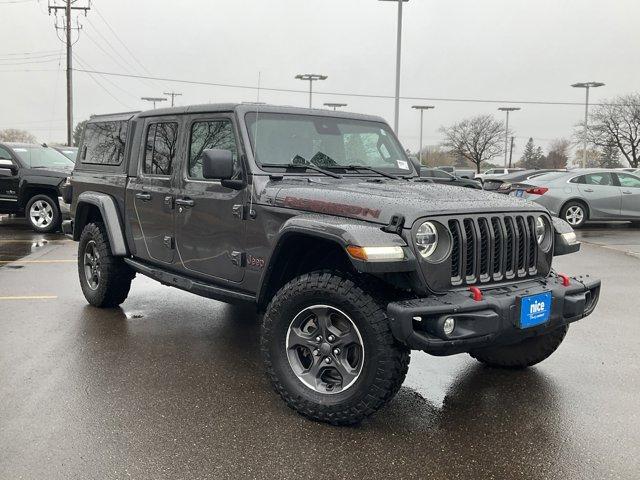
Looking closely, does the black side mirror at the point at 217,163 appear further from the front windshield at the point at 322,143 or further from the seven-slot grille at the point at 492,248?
the seven-slot grille at the point at 492,248

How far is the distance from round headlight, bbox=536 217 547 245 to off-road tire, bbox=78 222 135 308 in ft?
12.6

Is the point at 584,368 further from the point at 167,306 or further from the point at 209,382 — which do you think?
the point at 167,306

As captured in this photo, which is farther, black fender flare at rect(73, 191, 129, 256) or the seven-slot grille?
black fender flare at rect(73, 191, 129, 256)

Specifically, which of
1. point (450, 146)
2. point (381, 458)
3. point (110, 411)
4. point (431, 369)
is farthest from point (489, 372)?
point (450, 146)

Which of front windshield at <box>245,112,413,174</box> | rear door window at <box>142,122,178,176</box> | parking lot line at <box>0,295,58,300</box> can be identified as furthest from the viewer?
parking lot line at <box>0,295,58,300</box>

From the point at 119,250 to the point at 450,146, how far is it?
2424 inches

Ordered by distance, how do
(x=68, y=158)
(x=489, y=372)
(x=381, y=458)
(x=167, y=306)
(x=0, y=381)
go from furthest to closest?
1. (x=68, y=158)
2. (x=167, y=306)
3. (x=489, y=372)
4. (x=0, y=381)
5. (x=381, y=458)

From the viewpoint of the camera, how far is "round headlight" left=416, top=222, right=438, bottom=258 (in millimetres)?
3422

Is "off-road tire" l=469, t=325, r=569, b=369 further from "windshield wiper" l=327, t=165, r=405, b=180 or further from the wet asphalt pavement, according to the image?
"windshield wiper" l=327, t=165, r=405, b=180

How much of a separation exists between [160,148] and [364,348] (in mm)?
2843

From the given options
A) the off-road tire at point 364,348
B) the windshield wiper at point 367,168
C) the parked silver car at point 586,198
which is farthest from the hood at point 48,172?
the off-road tire at point 364,348

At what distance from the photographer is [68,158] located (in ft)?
45.7

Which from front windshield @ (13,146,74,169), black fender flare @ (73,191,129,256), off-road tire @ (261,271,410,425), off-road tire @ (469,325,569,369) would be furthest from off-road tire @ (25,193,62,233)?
off-road tire @ (469,325,569,369)

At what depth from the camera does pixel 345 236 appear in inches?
132
